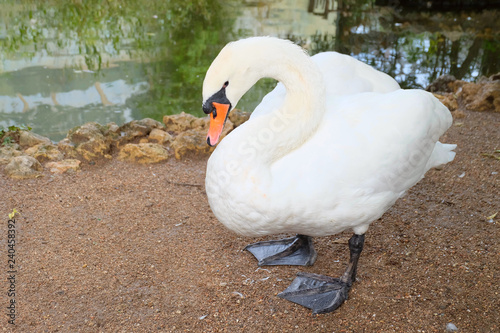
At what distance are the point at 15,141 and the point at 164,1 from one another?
7.63 metres

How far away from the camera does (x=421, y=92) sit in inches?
117

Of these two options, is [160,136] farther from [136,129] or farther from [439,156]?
[439,156]

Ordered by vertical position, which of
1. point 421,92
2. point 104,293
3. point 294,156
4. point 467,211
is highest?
point 421,92

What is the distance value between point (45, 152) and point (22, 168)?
1.32 ft

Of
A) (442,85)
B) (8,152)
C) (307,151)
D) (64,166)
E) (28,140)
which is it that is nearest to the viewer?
(307,151)

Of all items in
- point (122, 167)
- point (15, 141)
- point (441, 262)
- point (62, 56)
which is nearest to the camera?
point (441, 262)

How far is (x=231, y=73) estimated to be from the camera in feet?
Result: 8.50

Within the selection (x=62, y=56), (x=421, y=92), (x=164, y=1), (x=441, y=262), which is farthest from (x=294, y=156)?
(x=164, y=1)

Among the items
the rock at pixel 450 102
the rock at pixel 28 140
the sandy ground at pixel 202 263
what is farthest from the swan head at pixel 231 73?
the rock at pixel 450 102

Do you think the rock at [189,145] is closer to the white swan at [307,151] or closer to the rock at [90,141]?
the rock at [90,141]

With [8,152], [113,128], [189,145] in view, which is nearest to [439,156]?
[189,145]

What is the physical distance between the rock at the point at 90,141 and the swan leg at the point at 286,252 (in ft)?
6.77

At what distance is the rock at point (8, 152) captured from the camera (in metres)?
4.62

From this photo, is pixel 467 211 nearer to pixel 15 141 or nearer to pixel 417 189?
pixel 417 189
